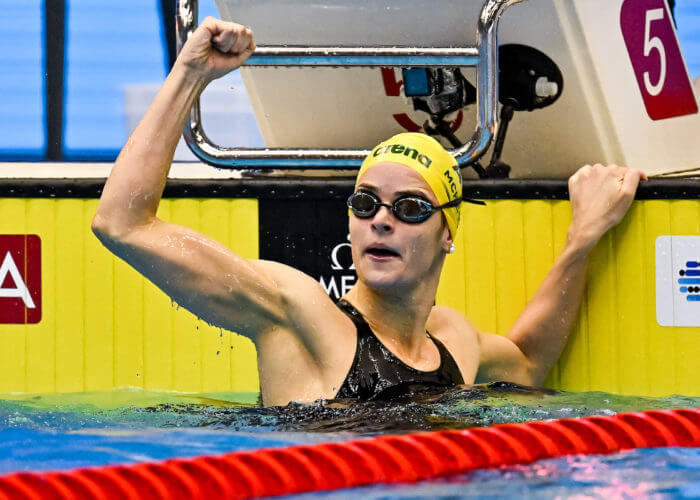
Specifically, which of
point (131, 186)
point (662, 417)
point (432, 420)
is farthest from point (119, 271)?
point (662, 417)

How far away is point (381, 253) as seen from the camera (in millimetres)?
2359

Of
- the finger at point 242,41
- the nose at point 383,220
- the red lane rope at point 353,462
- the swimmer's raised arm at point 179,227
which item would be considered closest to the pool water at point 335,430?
the red lane rope at point 353,462

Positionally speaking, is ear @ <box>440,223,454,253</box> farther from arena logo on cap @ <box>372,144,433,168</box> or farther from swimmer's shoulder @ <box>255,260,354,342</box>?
swimmer's shoulder @ <box>255,260,354,342</box>

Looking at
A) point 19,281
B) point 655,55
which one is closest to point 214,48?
point 19,281

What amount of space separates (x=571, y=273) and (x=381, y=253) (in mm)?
812

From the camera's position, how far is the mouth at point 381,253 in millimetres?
2333

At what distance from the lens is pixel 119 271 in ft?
9.68

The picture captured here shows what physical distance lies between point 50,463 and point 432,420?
33.9 inches

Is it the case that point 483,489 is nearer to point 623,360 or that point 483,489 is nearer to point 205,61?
point 205,61

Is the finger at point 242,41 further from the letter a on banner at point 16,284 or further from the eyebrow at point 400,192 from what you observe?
the letter a on banner at point 16,284

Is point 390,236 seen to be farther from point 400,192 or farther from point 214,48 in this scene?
point 214,48

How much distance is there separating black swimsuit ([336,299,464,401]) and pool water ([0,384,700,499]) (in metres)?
0.04

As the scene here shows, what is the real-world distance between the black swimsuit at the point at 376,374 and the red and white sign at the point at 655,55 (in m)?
1.29

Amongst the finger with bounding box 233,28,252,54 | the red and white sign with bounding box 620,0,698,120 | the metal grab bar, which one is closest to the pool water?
the metal grab bar
